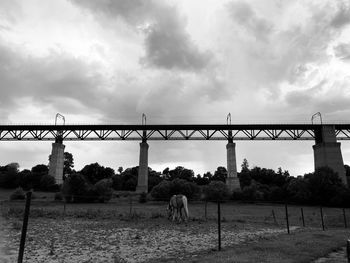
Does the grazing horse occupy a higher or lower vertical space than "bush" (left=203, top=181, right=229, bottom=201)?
lower

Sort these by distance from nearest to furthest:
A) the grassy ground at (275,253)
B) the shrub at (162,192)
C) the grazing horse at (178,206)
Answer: the grassy ground at (275,253) → the grazing horse at (178,206) → the shrub at (162,192)

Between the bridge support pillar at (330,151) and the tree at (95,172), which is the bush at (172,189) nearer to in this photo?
the bridge support pillar at (330,151)

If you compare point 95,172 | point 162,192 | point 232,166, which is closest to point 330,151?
point 232,166

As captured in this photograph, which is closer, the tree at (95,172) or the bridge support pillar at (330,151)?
the bridge support pillar at (330,151)

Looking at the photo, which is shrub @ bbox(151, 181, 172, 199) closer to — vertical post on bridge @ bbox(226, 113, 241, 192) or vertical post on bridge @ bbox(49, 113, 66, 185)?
vertical post on bridge @ bbox(226, 113, 241, 192)

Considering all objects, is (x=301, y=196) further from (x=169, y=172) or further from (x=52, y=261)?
(x=169, y=172)

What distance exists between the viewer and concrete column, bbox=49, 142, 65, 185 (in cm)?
7156

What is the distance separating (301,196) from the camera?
2522 inches

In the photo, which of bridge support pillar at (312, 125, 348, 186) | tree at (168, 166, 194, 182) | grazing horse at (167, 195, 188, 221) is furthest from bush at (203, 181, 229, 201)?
tree at (168, 166, 194, 182)

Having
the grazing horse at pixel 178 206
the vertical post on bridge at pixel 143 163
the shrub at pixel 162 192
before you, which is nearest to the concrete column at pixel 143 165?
the vertical post on bridge at pixel 143 163

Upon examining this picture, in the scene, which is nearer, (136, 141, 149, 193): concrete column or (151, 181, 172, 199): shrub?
(151, 181, 172, 199): shrub

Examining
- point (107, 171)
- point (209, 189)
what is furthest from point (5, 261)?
point (107, 171)

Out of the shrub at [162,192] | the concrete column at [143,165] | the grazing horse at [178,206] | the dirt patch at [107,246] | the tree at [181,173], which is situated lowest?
the dirt patch at [107,246]

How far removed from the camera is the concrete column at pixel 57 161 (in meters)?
71.6
